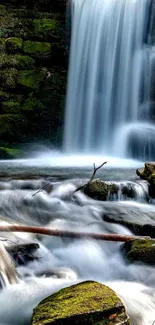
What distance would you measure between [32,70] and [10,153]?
10.5 feet

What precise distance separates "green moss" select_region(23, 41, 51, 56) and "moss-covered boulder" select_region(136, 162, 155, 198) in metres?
7.36

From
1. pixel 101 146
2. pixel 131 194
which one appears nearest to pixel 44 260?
pixel 131 194

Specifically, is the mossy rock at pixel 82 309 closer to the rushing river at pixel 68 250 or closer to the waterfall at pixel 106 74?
the rushing river at pixel 68 250

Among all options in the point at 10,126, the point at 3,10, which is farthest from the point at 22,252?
the point at 3,10

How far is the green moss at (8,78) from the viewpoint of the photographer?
13117 millimetres

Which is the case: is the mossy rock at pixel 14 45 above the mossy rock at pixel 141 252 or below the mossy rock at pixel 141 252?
above

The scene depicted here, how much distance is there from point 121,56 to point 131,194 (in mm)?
8091

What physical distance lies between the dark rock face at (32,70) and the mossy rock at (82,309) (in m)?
10.8

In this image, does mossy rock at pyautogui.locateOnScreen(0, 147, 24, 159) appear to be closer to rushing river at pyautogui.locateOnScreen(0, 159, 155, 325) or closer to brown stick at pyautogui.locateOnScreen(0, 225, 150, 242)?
rushing river at pyautogui.locateOnScreen(0, 159, 155, 325)

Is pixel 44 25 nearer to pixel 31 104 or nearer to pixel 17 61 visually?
pixel 17 61

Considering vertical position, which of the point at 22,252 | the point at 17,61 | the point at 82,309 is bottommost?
the point at 22,252

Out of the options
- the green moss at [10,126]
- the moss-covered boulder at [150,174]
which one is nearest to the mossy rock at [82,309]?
the moss-covered boulder at [150,174]

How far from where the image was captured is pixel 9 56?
13.3 m

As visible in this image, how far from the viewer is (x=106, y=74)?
13.6 meters
